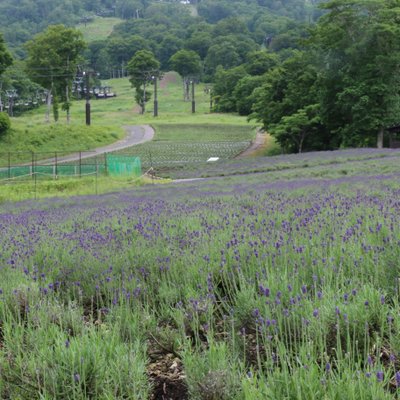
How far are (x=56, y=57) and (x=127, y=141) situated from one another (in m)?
22.0

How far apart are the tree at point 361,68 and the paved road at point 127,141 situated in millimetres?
27765

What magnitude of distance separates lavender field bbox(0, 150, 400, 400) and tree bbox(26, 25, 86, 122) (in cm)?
8510

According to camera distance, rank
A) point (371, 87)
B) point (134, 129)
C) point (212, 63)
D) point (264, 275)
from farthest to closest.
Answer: point (212, 63), point (134, 129), point (371, 87), point (264, 275)

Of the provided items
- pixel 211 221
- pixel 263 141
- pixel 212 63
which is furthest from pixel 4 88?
pixel 211 221

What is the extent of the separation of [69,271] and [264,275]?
2.12 meters

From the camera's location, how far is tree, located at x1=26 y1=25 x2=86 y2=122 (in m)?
88.1

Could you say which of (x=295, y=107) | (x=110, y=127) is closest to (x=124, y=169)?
(x=295, y=107)

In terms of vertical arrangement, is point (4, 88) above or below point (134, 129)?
above

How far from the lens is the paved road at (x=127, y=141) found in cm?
6461

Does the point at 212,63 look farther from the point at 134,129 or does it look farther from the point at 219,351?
the point at 219,351

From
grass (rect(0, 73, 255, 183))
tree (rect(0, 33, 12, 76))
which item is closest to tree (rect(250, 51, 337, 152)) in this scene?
grass (rect(0, 73, 255, 183))

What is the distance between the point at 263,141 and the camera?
3061 inches

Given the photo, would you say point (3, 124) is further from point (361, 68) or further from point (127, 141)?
point (361, 68)

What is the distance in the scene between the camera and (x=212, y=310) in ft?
12.6
